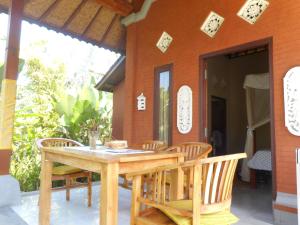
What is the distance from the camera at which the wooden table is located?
196 cm

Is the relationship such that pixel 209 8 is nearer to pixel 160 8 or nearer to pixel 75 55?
pixel 160 8

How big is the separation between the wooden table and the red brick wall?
4195mm

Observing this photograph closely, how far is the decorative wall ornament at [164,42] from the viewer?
4.93m

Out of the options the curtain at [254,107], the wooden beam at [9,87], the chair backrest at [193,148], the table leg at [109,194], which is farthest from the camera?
the curtain at [254,107]

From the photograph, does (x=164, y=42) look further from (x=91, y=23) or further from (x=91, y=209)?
(x=91, y=209)

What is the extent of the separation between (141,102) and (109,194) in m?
3.51

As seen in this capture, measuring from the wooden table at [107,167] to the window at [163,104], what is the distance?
2258mm

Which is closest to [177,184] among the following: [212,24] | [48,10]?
[212,24]

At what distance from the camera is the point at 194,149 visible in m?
3.48

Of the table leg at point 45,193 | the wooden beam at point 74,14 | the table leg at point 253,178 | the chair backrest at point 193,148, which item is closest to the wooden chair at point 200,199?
the table leg at point 45,193

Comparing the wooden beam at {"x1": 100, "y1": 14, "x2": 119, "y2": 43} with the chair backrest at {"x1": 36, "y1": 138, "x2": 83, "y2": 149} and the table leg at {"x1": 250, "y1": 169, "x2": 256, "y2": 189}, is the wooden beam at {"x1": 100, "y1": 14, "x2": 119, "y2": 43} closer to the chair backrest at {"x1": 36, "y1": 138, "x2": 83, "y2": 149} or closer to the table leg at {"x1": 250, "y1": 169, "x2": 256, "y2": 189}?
the chair backrest at {"x1": 36, "y1": 138, "x2": 83, "y2": 149}

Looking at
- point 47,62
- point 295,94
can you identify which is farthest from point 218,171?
point 47,62

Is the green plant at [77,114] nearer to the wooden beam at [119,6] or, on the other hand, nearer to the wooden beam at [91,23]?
the wooden beam at [91,23]

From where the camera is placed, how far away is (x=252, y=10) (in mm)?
3666
